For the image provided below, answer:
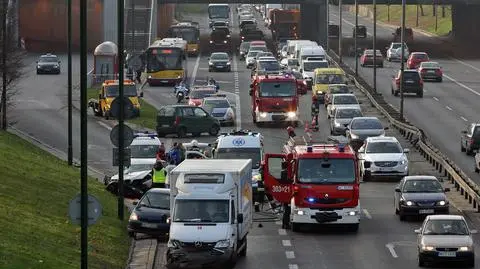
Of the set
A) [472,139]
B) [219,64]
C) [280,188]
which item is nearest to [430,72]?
[219,64]

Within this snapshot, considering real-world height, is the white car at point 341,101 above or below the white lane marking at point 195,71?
above

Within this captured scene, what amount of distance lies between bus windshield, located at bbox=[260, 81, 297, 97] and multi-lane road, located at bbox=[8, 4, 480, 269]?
166cm

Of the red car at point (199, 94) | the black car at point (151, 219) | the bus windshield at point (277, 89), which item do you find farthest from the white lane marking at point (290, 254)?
the red car at point (199, 94)

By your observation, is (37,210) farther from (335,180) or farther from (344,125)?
(344,125)

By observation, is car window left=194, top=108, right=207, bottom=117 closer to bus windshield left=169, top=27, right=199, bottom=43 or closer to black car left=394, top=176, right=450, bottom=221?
black car left=394, top=176, right=450, bottom=221

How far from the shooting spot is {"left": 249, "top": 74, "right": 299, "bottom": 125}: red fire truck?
7269cm

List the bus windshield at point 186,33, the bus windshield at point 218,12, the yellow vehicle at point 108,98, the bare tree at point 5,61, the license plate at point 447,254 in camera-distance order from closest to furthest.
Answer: the license plate at point 447,254 < the bare tree at point 5,61 < the yellow vehicle at point 108,98 < the bus windshield at point 186,33 < the bus windshield at point 218,12

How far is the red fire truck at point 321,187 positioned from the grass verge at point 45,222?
14.9 feet

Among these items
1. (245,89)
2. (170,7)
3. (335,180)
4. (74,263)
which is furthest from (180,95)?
(170,7)

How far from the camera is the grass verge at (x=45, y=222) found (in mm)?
31234

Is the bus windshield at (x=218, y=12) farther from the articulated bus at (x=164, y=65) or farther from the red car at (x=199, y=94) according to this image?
the red car at (x=199, y=94)

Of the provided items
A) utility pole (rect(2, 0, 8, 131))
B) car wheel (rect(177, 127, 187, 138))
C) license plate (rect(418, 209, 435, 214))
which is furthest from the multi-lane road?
utility pole (rect(2, 0, 8, 131))

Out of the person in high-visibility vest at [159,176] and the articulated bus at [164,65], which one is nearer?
the person in high-visibility vest at [159,176]

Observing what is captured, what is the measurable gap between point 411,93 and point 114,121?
73.8ft
